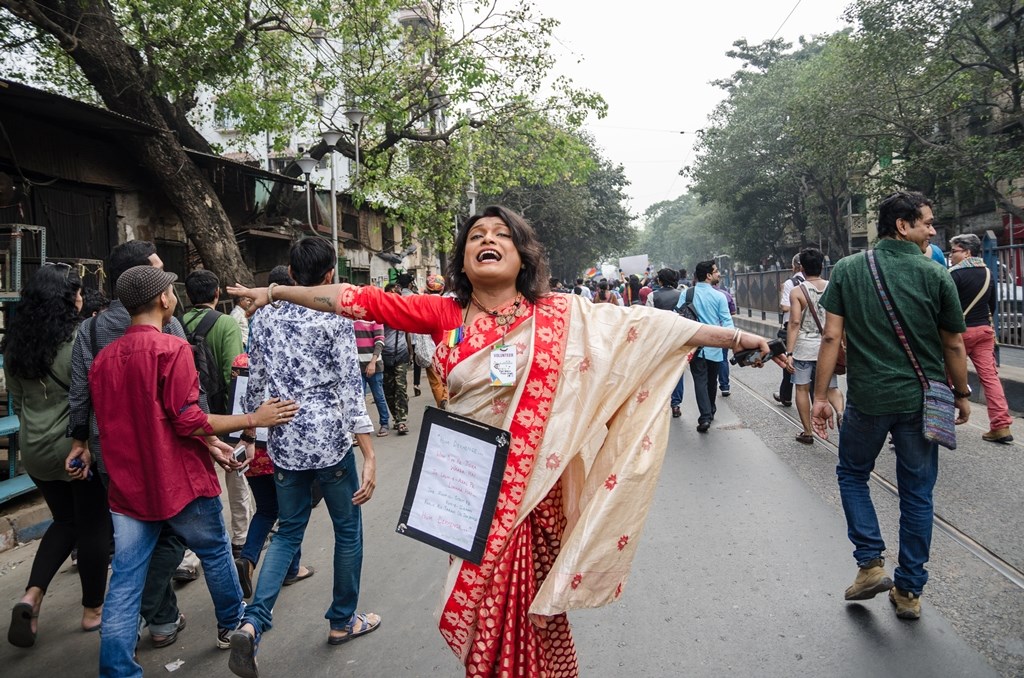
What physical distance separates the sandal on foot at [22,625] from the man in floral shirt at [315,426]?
4.17 ft

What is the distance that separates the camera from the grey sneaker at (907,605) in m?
3.17

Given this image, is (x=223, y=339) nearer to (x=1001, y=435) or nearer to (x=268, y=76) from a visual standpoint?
(x=1001, y=435)

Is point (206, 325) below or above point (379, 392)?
above

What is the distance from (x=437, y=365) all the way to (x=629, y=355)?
66 cm

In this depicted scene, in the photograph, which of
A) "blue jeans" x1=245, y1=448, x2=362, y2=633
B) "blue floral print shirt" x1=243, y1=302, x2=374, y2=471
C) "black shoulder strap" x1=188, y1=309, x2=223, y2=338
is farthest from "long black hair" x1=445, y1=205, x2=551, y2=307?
"black shoulder strap" x1=188, y1=309, x2=223, y2=338

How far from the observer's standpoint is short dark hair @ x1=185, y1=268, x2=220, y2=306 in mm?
4344

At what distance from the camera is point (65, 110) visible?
26.1 feet

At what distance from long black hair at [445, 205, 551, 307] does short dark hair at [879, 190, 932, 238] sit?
5.97 ft

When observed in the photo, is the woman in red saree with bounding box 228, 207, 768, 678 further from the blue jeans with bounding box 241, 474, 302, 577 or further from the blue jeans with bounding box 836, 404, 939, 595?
the blue jeans with bounding box 241, 474, 302, 577

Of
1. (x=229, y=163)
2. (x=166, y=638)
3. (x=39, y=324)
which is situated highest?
(x=229, y=163)

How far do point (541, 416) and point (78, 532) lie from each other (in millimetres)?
2607

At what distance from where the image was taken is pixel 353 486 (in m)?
3.31

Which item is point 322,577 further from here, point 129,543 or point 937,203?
point 937,203

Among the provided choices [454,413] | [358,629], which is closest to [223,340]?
[358,629]
